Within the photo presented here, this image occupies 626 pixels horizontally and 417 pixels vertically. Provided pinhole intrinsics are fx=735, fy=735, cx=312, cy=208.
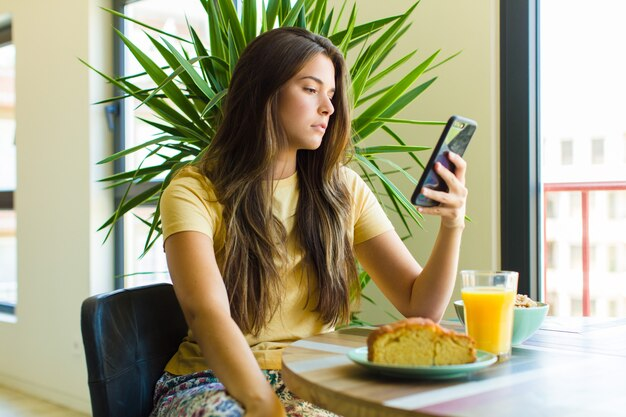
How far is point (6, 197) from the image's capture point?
4.62 m

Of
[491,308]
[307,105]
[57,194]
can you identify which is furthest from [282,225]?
[57,194]

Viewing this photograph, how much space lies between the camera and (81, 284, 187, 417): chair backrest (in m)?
1.41

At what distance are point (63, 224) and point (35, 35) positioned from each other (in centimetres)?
110

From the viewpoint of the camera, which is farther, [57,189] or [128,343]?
[57,189]

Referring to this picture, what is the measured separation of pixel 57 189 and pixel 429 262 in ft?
9.86

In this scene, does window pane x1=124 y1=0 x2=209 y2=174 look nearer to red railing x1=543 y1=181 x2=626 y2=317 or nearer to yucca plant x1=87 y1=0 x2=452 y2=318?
yucca plant x1=87 y1=0 x2=452 y2=318

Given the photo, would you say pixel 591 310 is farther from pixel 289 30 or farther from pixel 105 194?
pixel 105 194

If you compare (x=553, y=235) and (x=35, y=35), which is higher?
(x=35, y=35)

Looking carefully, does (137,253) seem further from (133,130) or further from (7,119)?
(7,119)

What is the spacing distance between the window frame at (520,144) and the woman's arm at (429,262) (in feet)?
2.33

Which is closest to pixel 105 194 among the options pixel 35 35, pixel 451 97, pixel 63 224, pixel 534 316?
pixel 63 224

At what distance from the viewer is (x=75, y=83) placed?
12.8 feet

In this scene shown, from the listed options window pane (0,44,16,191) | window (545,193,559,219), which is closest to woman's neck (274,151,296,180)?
window (545,193,559,219)

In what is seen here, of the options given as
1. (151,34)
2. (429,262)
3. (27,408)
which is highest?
(151,34)
